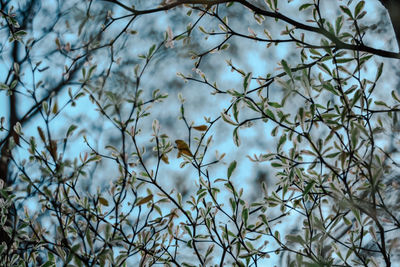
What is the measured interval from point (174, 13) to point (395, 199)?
125 cm

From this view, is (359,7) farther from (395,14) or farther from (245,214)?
(245,214)

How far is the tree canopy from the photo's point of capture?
75 cm

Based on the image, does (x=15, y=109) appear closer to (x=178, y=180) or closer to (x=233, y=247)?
(x=178, y=180)

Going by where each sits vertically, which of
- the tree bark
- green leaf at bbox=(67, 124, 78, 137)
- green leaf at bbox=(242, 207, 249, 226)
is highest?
the tree bark

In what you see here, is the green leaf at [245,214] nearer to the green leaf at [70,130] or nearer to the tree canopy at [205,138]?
the tree canopy at [205,138]

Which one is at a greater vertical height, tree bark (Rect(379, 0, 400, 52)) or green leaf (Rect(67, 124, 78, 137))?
tree bark (Rect(379, 0, 400, 52))

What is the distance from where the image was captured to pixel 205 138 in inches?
48.6

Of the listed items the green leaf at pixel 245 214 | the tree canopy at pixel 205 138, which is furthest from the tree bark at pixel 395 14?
the green leaf at pixel 245 214

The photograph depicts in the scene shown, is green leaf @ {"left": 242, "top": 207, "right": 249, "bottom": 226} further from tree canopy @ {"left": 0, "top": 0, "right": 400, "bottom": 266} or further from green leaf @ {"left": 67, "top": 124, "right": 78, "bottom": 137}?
green leaf @ {"left": 67, "top": 124, "right": 78, "bottom": 137}

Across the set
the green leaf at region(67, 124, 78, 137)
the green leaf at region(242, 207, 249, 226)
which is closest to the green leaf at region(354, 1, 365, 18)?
the green leaf at region(242, 207, 249, 226)

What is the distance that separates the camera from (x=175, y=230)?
0.97 metres

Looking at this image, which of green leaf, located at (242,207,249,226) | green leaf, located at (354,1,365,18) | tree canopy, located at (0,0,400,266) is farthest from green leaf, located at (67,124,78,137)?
green leaf, located at (354,1,365,18)

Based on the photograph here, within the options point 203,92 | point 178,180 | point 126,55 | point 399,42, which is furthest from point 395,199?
point 126,55

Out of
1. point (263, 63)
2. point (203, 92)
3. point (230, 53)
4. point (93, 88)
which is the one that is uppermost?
point (230, 53)
